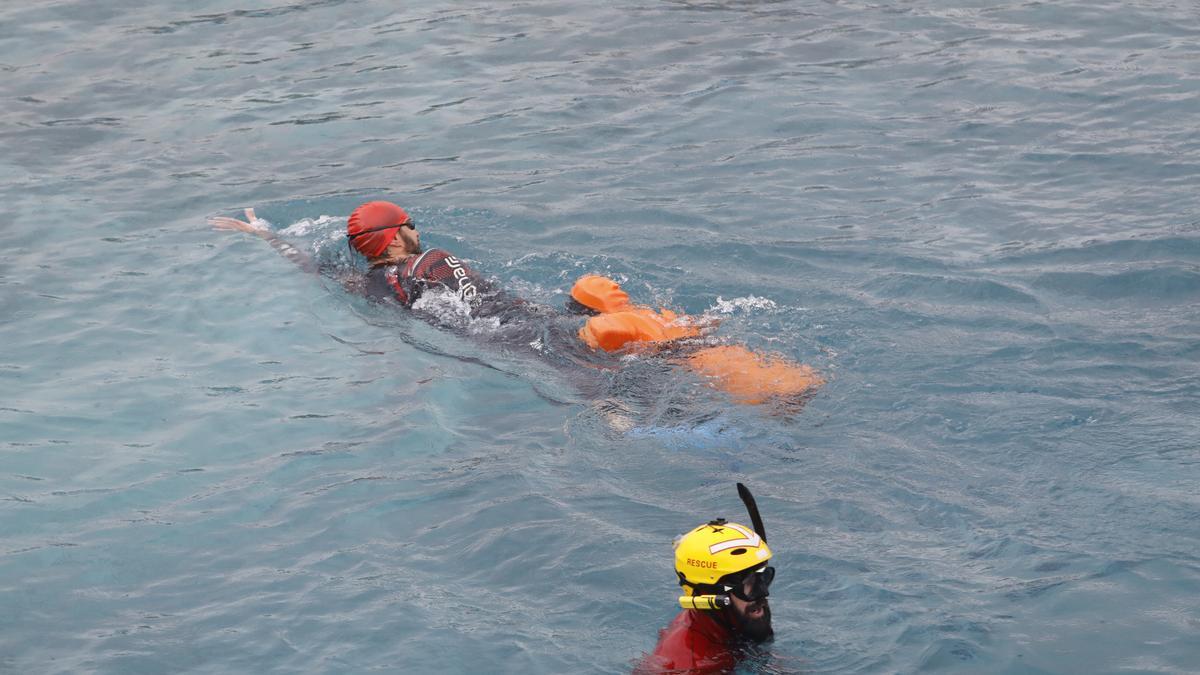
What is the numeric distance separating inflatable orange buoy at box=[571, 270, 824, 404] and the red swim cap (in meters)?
1.93

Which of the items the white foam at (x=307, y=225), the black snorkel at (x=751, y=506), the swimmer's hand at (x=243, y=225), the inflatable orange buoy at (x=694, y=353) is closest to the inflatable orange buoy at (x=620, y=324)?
the inflatable orange buoy at (x=694, y=353)

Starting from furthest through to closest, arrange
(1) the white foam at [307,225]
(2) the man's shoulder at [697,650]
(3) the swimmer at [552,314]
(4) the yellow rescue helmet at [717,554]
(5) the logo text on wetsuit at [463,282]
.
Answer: (1) the white foam at [307,225] → (5) the logo text on wetsuit at [463,282] → (3) the swimmer at [552,314] → (2) the man's shoulder at [697,650] → (4) the yellow rescue helmet at [717,554]

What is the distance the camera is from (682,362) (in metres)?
7.47

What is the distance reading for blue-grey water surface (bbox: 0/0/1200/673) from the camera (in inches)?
221

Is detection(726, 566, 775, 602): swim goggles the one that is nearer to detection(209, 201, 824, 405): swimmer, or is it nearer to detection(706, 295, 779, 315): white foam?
detection(209, 201, 824, 405): swimmer

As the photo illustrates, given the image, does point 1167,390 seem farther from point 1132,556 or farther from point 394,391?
point 394,391

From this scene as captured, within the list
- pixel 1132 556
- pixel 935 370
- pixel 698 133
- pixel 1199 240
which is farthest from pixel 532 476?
pixel 698 133

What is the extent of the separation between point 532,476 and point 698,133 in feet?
19.9

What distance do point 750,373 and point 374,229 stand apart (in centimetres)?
360

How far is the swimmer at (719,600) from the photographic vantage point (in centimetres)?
452

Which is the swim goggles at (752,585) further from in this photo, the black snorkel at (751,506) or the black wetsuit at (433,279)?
the black wetsuit at (433,279)

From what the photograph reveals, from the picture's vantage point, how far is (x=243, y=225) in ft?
34.1

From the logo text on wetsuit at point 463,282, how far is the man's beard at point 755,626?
4.62 metres

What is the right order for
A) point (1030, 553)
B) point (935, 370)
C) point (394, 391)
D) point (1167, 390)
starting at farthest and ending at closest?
point (394, 391) < point (935, 370) < point (1167, 390) < point (1030, 553)
